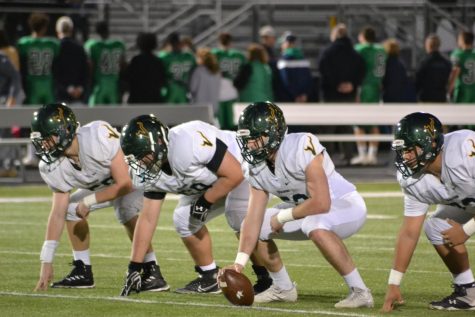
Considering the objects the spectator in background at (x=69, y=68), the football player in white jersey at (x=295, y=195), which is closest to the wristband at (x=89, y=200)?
the football player in white jersey at (x=295, y=195)

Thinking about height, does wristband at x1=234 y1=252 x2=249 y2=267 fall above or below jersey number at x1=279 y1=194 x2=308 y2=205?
below

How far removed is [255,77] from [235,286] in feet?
35.9

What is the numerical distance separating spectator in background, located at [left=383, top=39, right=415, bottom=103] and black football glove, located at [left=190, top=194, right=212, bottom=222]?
10725 millimetres

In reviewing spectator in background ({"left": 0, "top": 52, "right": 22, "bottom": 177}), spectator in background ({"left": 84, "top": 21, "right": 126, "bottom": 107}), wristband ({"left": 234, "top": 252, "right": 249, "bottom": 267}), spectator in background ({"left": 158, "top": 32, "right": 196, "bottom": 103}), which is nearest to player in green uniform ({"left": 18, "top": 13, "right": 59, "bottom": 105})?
spectator in background ({"left": 0, "top": 52, "right": 22, "bottom": 177})

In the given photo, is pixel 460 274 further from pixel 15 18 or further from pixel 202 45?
A: pixel 202 45

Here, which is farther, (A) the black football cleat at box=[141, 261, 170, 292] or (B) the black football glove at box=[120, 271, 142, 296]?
(A) the black football cleat at box=[141, 261, 170, 292]

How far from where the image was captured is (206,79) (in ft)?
60.0

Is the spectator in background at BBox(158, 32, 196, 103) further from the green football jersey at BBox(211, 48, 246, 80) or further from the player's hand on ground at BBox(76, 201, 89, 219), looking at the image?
the player's hand on ground at BBox(76, 201, 89, 219)

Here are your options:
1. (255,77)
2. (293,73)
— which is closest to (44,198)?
(255,77)

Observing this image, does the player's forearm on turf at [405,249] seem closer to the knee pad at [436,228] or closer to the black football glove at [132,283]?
the knee pad at [436,228]

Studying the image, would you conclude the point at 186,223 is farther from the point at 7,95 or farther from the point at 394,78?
the point at 394,78

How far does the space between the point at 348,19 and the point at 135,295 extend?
15549mm

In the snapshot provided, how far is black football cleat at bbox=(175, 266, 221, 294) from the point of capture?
28.4ft

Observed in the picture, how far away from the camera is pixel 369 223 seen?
13.1 metres
